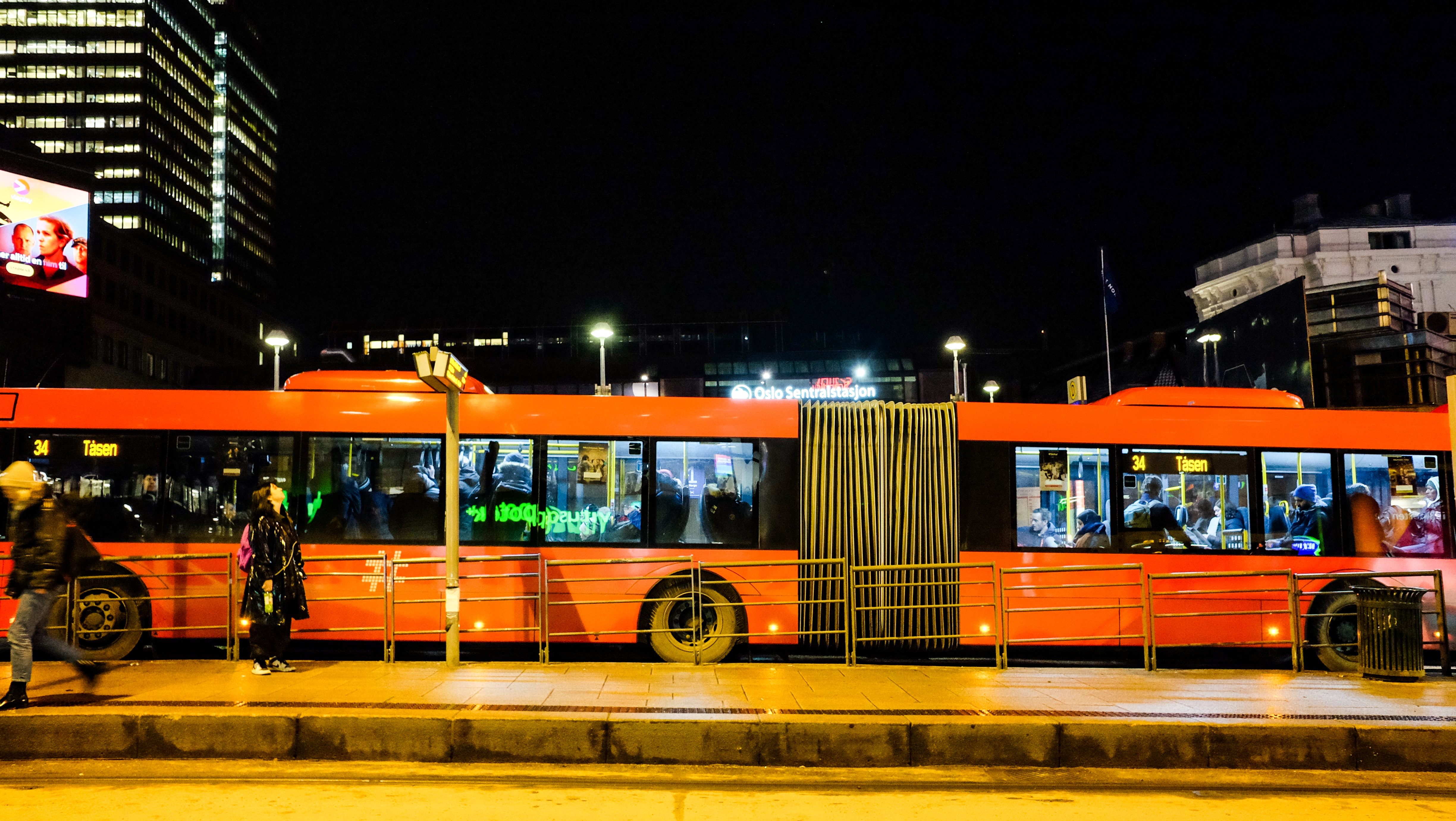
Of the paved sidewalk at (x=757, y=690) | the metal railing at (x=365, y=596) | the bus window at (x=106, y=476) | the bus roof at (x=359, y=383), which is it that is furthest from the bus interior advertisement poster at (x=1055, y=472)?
the bus window at (x=106, y=476)

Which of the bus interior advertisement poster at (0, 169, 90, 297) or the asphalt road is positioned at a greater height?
the bus interior advertisement poster at (0, 169, 90, 297)

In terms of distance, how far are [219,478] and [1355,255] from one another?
227 feet

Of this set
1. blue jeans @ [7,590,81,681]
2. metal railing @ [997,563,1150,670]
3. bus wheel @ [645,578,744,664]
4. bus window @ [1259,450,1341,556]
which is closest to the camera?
blue jeans @ [7,590,81,681]

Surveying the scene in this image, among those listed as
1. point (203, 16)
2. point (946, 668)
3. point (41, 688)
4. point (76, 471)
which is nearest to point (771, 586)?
point (946, 668)

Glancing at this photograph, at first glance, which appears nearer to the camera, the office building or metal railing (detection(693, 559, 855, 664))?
metal railing (detection(693, 559, 855, 664))

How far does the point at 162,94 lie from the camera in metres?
118

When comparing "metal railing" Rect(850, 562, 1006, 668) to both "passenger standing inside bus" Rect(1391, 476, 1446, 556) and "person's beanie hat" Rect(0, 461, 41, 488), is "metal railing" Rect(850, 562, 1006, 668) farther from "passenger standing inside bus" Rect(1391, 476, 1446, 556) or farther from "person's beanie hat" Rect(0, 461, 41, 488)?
"person's beanie hat" Rect(0, 461, 41, 488)

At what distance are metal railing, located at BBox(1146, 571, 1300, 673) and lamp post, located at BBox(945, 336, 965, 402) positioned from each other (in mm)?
3184

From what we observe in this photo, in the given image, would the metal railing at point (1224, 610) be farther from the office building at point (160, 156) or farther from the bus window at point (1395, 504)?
the office building at point (160, 156)

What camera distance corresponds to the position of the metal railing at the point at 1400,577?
32.5 feet

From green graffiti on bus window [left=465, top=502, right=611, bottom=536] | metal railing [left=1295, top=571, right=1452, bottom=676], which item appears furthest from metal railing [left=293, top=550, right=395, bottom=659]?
metal railing [left=1295, top=571, right=1452, bottom=676]

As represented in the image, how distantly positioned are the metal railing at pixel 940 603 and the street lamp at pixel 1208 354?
19.2m

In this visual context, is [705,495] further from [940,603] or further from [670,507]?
[940,603]

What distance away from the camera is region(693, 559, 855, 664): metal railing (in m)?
10.0
